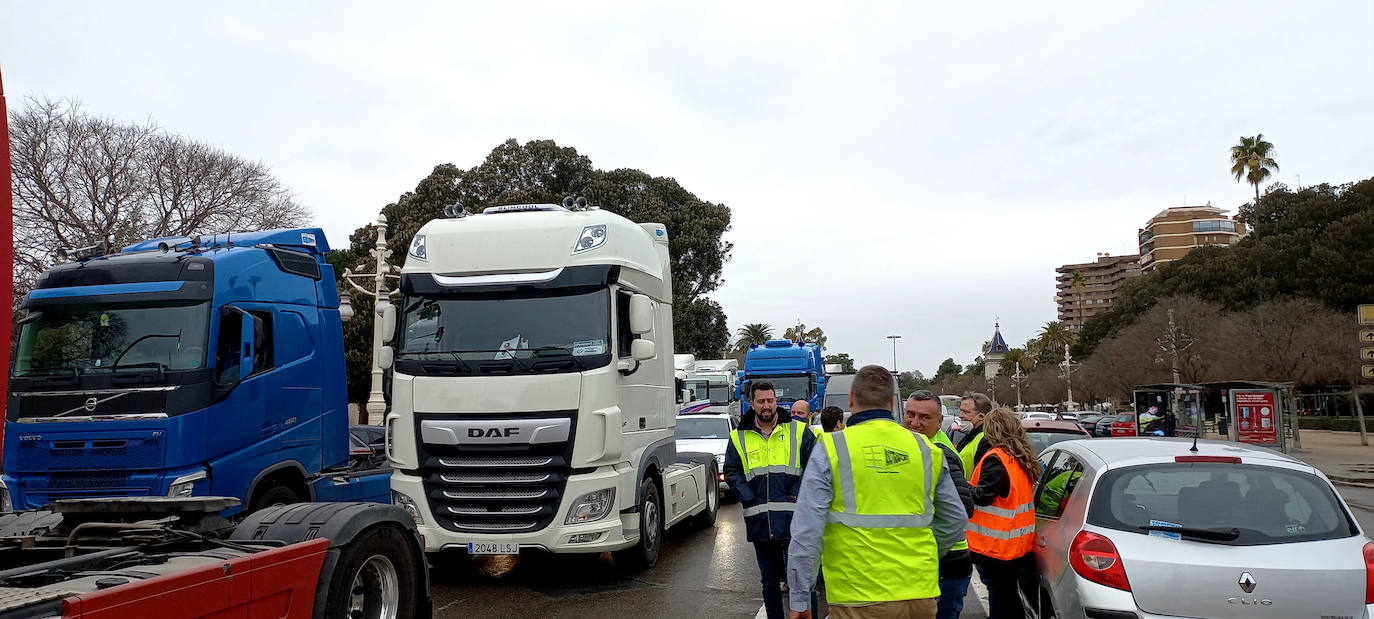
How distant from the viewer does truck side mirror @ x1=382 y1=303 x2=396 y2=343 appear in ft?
27.4

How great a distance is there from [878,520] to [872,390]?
22.2 inches

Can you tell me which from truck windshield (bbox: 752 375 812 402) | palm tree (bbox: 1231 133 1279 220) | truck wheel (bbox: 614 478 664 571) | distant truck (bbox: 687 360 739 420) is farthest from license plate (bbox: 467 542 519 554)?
palm tree (bbox: 1231 133 1279 220)

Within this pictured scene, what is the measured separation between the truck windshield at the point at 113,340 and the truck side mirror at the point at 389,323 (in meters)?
1.40

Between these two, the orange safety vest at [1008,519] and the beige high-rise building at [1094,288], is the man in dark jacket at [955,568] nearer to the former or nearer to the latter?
the orange safety vest at [1008,519]

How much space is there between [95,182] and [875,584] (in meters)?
26.6

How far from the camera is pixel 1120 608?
481 centimetres

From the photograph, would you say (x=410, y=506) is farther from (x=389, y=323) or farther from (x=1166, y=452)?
(x=1166, y=452)

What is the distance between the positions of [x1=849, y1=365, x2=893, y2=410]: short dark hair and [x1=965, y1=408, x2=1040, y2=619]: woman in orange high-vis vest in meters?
1.84

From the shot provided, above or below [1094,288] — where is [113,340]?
below

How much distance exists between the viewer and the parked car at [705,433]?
15.7 meters

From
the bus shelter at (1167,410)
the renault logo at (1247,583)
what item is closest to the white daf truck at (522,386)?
the renault logo at (1247,583)

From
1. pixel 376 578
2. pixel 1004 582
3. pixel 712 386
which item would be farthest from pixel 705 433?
pixel 712 386

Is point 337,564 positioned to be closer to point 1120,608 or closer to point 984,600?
point 1120,608

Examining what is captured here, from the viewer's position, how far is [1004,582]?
583 centimetres
